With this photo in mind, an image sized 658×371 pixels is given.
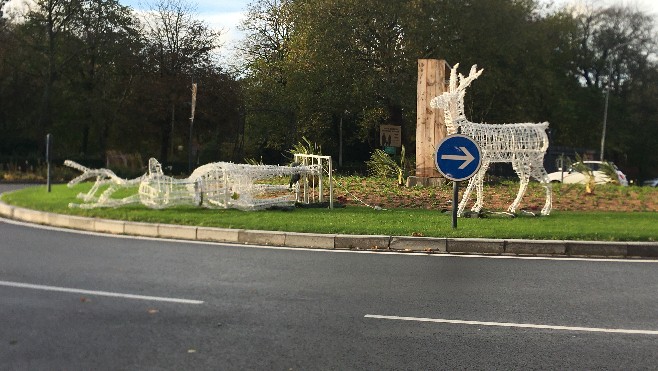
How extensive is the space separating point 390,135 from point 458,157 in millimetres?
17872

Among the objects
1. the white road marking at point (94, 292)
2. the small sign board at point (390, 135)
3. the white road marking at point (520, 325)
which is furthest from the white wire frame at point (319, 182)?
the small sign board at point (390, 135)

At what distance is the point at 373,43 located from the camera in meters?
29.7

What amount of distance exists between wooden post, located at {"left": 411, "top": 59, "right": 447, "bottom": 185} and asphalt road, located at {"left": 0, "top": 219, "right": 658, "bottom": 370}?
347 inches

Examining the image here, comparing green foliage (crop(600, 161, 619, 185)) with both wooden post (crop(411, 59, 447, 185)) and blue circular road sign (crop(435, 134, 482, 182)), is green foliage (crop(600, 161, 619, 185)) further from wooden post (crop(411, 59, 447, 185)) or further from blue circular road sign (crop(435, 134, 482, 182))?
blue circular road sign (crop(435, 134, 482, 182))

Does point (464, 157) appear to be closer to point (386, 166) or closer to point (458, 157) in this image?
point (458, 157)

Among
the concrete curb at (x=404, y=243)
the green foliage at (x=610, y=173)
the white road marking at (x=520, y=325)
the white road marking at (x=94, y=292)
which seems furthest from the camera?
the green foliage at (x=610, y=173)

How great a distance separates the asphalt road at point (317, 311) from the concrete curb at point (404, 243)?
21.3 inches

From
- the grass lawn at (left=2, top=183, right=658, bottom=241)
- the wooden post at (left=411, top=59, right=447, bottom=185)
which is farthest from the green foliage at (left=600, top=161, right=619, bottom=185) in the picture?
the grass lawn at (left=2, top=183, right=658, bottom=241)

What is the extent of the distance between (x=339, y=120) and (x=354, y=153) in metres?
3.11

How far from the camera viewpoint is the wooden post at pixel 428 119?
57.6ft

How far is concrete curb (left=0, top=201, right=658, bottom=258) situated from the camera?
9.30 m

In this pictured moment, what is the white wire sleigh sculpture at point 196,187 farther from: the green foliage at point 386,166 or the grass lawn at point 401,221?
the green foliage at point 386,166

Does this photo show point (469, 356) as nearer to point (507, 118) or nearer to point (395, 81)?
point (395, 81)

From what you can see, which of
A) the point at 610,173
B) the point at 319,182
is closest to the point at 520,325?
the point at 319,182
